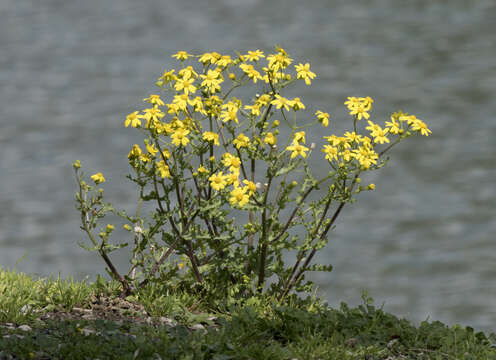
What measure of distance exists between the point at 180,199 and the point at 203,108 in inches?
25.4

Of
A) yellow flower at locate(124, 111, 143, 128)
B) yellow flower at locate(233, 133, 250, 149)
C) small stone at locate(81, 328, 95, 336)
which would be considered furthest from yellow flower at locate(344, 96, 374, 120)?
small stone at locate(81, 328, 95, 336)

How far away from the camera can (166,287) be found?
592cm

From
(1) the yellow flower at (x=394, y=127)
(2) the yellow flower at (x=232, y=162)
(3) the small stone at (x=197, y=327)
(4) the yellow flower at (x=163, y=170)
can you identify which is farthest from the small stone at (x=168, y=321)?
(1) the yellow flower at (x=394, y=127)

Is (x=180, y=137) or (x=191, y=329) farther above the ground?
(x=180, y=137)

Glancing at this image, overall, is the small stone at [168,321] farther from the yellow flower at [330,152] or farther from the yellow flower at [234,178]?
the yellow flower at [330,152]

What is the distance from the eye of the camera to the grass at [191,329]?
457 cm

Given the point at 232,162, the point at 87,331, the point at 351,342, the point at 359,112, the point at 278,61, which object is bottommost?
the point at 351,342

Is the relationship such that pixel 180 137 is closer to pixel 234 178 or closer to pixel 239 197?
pixel 234 178

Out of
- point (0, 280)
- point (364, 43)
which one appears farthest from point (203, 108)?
point (364, 43)

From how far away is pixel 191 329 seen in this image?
536cm

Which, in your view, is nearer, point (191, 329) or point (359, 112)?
point (191, 329)

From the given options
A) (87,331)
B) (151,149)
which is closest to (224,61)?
(151,149)

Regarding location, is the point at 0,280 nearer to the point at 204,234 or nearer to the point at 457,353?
the point at 204,234

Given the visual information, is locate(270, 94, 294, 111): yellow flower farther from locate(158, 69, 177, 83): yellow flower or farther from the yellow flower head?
locate(158, 69, 177, 83): yellow flower
